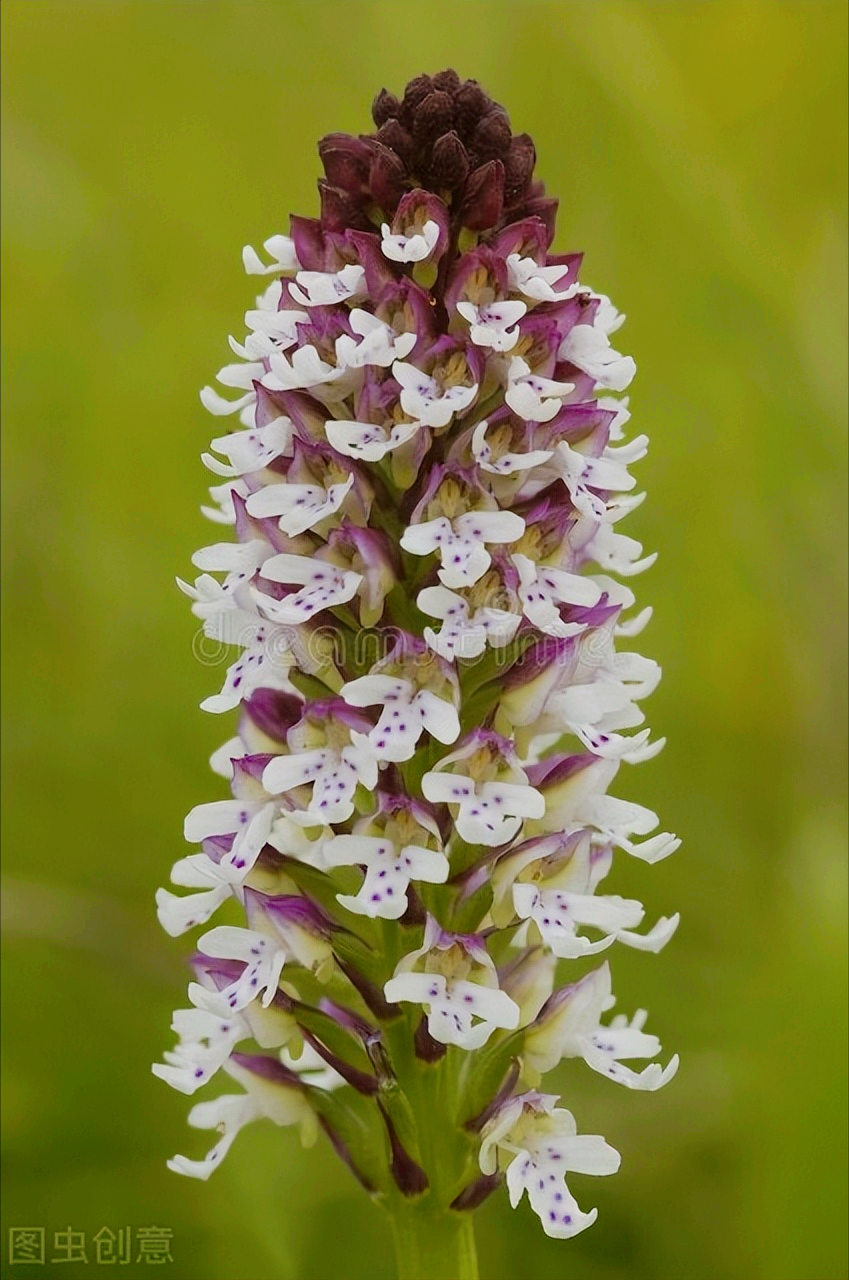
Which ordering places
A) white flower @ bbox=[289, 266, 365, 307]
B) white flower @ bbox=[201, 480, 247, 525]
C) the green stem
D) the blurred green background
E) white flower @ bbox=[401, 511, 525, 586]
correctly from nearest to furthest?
white flower @ bbox=[401, 511, 525, 586]
white flower @ bbox=[289, 266, 365, 307]
the green stem
white flower @ bbox=[201, 480, 247, 525]
the blurred green background

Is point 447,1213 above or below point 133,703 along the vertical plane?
below

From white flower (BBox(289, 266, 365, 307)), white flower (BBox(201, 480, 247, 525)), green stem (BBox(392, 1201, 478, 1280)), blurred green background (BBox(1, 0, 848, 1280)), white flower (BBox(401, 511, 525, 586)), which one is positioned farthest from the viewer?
blurred green background (BBox(1, 0, 848, 1280))

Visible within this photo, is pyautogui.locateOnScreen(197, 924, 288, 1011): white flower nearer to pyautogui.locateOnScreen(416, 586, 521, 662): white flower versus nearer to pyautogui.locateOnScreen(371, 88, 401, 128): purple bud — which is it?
pyautogui.locateOnScreen(416, 586, 521, 662): white flower

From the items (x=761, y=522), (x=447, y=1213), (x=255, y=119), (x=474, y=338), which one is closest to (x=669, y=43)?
(x=255, y=119)

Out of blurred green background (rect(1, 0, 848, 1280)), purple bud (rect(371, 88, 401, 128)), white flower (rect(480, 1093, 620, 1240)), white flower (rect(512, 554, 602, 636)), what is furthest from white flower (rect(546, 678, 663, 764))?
purple bud (rect(371, 88, 401, 128))

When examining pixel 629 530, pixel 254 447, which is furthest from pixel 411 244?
pixel 629 530

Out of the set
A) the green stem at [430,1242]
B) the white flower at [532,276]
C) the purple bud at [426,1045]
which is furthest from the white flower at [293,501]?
the green stem at [430,1242]

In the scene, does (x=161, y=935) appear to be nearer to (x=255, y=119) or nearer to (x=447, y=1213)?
(x=447, y=1213)

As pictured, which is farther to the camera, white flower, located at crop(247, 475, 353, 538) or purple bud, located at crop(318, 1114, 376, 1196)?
purple bud, located at crop(318, 1114, 376, 1196)
